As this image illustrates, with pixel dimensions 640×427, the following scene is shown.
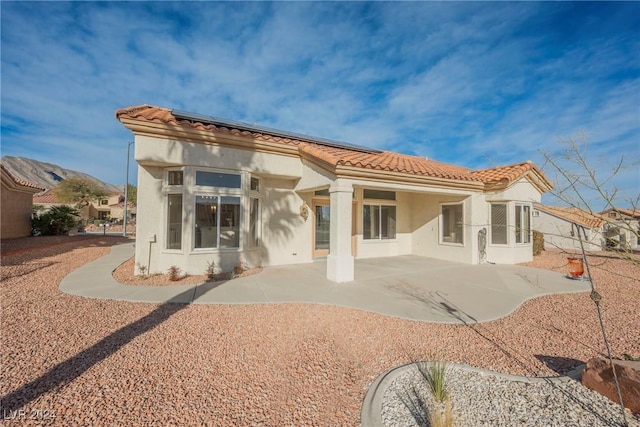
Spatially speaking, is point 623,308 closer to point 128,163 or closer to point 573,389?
point 573,389

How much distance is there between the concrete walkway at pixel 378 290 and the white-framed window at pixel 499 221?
2311mm

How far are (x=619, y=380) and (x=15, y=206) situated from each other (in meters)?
28.2

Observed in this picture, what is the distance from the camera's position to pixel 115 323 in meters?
5.47

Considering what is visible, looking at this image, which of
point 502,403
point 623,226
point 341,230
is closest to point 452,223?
point 341,230

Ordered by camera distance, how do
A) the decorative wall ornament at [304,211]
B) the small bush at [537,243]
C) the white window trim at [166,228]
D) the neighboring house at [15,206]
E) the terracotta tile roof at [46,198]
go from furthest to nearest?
the terracotta tile roof at [46,198] < the neighboring house at [15,206] < the small bush at [537,243] < the decorative wall ornament at [304,211] < the white window trim at [166,228]

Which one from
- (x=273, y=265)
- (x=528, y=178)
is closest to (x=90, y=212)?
(x=273, y=265)

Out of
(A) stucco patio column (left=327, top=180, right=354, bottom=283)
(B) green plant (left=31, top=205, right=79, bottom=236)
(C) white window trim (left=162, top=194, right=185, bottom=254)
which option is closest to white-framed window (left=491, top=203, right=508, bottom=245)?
(A) stucco patio column (left=327, top=180, right=354, bottom=283)

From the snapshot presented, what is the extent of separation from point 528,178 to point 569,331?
10.7 meters

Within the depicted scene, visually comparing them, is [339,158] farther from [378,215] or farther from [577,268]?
[577,268]

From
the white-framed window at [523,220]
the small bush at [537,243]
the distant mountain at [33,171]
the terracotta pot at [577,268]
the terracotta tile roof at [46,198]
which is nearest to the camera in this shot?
the terracotta pot at [577,268]

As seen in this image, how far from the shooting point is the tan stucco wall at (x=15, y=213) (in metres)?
17.2

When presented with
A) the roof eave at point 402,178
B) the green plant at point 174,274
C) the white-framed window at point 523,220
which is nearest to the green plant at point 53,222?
the green plant at point 174,274

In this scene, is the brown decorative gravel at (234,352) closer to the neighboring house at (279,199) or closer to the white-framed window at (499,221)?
the neighboring house at (279,199)

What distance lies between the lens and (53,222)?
21281 millimetres
